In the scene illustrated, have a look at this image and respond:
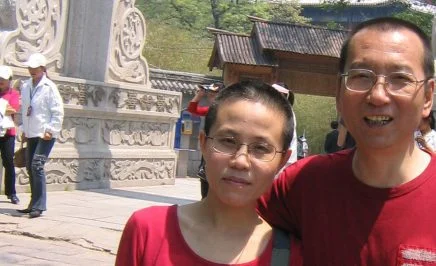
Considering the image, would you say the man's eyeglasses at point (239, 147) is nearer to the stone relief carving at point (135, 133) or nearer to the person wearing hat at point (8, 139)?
the person wearing hat at point (8, 139)

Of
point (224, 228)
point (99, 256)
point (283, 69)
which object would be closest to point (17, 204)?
point (99, 256)

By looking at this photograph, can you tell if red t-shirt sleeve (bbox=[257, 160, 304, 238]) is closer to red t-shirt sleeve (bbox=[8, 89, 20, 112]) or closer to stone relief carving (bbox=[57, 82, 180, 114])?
red t-shirt sleeve (bbox=[8, 89, 20, 112])

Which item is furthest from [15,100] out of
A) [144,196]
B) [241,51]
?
[241,51]

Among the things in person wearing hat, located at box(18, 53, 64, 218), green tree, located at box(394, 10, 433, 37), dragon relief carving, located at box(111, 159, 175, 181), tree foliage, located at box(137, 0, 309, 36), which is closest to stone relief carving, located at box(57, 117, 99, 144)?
Result: dragon relief carving, located at box(111, 159, 175, 181)

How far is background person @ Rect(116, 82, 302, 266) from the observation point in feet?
6.03

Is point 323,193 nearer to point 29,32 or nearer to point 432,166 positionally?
point 432,166

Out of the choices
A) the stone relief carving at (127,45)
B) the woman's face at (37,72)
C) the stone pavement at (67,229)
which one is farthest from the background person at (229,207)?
the stone relief carving at (127,45)

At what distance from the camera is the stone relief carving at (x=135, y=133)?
10.4 metres

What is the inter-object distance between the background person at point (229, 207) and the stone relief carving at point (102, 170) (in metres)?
7.14

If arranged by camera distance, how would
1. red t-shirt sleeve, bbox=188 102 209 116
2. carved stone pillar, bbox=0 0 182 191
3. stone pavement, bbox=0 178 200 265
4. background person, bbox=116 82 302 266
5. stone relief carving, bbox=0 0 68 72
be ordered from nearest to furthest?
background person, bbox=116 82 302 266 → stone pavement, bbox=0 178 200 265 → red t-shirt sleeve, bbox=188 102 209 116 → stone relief carving, bbox=0 0 68 72 → carved stone pillar, bbox=0 0 182 191

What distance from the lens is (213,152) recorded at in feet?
6.17

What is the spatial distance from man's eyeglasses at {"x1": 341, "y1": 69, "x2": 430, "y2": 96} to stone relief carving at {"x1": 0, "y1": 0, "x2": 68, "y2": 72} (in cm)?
731

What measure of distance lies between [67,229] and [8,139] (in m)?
1.55

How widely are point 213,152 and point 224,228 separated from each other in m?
0.20
